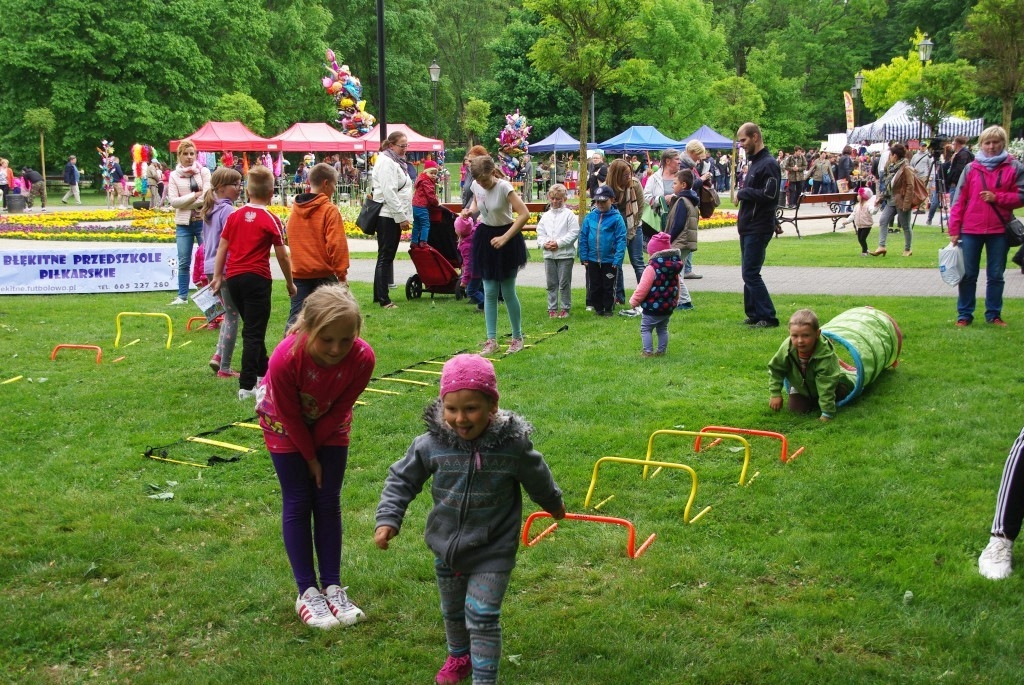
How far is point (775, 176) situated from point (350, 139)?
32.9 metres

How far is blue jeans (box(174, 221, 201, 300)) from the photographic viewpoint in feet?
A: 40.6

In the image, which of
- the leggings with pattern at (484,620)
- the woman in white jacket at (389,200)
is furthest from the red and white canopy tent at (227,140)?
the leggings with pattern at (484,620)

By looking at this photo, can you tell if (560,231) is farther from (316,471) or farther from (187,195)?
(316,471)

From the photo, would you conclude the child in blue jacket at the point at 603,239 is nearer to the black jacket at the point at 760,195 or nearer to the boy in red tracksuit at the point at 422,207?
the black jacket at the point at 760,195

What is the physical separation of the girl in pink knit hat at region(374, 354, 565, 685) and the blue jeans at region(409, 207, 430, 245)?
9598 millimetres

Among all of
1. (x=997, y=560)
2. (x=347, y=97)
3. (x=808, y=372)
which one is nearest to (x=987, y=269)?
(x=808, y=372)

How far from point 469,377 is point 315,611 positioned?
1.54 metres

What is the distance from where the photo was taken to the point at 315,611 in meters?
4.49

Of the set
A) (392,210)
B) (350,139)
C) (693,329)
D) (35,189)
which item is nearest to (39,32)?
(35,189)

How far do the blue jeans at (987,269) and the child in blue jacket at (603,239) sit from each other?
3588 millimetres

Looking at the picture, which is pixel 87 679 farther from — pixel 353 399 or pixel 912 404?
pixel 912 404

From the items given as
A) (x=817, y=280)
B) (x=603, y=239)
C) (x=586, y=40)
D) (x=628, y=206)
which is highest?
(x=586, y=40)

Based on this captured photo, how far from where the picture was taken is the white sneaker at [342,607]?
450 cm

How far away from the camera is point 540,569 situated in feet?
16.4
